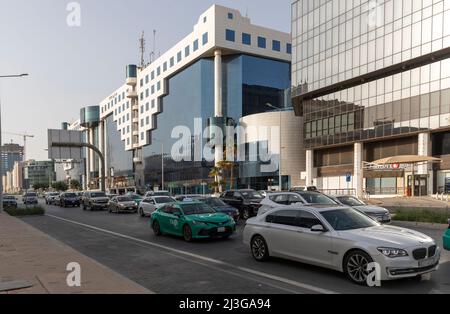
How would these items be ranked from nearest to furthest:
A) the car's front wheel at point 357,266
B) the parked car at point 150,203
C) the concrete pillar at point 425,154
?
the car's front wheel at point 357,266 < the parked car at point 150,203 < the concrete pillar at point 425,154

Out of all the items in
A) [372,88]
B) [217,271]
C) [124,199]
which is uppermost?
[372,88]

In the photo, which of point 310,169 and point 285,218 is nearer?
point 285,218

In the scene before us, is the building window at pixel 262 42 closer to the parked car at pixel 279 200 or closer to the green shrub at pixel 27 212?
the green shrub at pixel 27 212

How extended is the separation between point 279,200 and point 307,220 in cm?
838

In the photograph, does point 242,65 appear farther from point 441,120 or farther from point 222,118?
point 441,120

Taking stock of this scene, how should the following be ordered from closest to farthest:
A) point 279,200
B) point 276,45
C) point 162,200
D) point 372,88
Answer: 1. point 279,200
2. point 162,200
3. point 372,88
4. point 276,45

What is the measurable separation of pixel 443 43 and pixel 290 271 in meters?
41.1

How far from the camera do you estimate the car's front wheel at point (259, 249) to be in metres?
10.2

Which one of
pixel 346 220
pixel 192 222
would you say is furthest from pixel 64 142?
pixel 346 220

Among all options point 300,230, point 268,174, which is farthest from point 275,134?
point 300,230

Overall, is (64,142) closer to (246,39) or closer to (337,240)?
(246,39)

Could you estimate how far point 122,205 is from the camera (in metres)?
30.0

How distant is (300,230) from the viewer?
9.27 m

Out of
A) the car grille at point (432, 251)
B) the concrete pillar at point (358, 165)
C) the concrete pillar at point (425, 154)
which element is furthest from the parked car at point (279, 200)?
the concrete pillar at point (358, 165)
